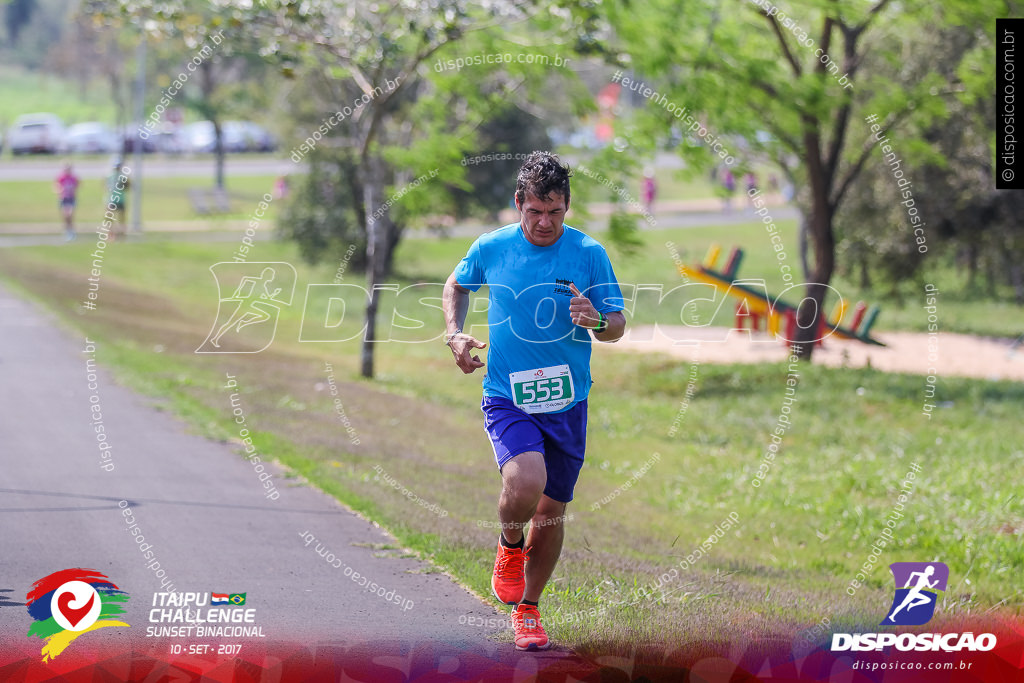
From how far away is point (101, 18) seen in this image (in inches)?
472

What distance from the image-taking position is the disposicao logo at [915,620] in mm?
5375

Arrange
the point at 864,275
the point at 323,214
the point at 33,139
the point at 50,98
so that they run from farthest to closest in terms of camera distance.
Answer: the point at 50,98 → the point at 33,139 → the point at 323,214 → the point at 864,275

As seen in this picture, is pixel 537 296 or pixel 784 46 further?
pixel 784 46

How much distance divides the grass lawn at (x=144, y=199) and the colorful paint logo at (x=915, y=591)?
30279mm

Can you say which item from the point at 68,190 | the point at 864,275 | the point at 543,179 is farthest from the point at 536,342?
the point at 68,190

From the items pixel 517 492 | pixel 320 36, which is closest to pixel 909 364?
pixel 320 36

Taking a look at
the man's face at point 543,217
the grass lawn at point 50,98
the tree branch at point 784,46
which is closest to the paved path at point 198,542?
the man's face at point 543,217

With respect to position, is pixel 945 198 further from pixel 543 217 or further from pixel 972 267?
pixel 543 217

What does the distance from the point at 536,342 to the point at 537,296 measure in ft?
0.66

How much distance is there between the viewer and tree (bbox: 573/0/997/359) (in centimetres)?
1491

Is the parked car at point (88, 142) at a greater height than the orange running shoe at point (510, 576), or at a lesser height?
greater

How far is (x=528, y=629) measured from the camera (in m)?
5.01

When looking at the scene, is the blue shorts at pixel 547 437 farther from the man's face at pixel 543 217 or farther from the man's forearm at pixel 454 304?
the man's face at pixel 543 217

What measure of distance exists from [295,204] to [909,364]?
15.9 m
